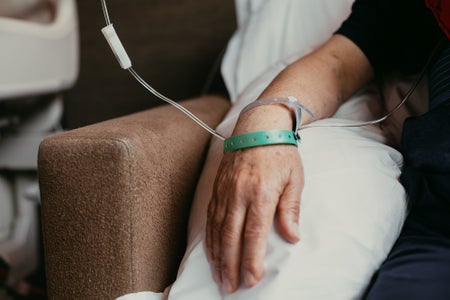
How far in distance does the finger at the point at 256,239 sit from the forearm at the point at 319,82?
0.39 feet

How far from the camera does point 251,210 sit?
0.48 meters

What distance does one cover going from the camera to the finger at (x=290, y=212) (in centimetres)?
47

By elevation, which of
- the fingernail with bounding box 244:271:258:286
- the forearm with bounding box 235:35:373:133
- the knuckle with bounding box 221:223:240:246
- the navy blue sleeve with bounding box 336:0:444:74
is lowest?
the fingernail with bounding box 244:271:258:286

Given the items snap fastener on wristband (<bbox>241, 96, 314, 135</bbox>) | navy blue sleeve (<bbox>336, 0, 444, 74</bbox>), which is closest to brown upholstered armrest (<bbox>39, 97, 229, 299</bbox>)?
snap fastener on wristband (<bbox>241, 96, 314, 135</bbox>)

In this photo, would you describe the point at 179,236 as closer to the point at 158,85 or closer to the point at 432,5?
the point at 432,5

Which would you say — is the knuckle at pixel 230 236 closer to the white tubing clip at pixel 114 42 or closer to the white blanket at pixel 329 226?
the white blanket at pixel 329 226

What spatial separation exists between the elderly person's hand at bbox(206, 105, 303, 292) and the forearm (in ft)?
0.21

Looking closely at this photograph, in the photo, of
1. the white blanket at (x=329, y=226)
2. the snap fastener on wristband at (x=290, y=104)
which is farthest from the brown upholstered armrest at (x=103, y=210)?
the snap fastener on wristband at (x=290, y=104)

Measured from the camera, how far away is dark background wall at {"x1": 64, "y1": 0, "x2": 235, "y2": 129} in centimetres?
133

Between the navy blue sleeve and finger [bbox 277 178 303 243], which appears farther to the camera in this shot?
→ the navy blue sleeve

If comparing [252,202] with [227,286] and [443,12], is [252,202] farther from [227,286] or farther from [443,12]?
[443,12]

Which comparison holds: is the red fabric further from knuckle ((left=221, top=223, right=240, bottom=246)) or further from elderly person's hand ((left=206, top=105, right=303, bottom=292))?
knuckle ((left=221, top=223, right=240, bottom=246))

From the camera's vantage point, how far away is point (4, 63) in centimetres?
93

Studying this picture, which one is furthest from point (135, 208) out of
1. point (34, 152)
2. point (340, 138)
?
point (34, 152)
